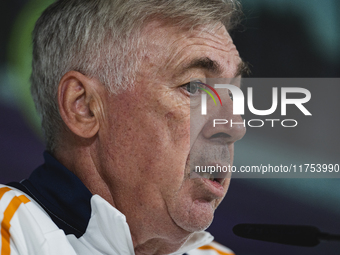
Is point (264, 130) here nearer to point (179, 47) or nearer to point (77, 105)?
point (179, 47)

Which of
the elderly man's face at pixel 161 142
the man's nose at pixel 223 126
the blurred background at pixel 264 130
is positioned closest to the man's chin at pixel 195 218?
the elderly man's face at pixel 161 142

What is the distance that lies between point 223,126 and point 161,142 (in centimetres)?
19

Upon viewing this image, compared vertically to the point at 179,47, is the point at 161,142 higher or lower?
lower

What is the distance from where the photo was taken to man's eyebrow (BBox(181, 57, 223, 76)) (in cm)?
113

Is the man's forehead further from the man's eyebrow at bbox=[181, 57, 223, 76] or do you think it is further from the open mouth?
the open mouth

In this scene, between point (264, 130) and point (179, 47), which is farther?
point (264, 130)

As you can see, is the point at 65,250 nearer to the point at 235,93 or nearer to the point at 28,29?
the point at 235,93

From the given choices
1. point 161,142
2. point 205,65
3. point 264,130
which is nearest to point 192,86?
point 205,65

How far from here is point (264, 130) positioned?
1.77 m

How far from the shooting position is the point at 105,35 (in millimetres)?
1146

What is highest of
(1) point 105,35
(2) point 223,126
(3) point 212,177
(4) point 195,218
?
(1) point 105,35

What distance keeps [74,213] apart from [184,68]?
0.50 metres

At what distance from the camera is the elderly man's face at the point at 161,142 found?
108cm

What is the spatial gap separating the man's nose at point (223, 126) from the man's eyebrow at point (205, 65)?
10 centimetres
